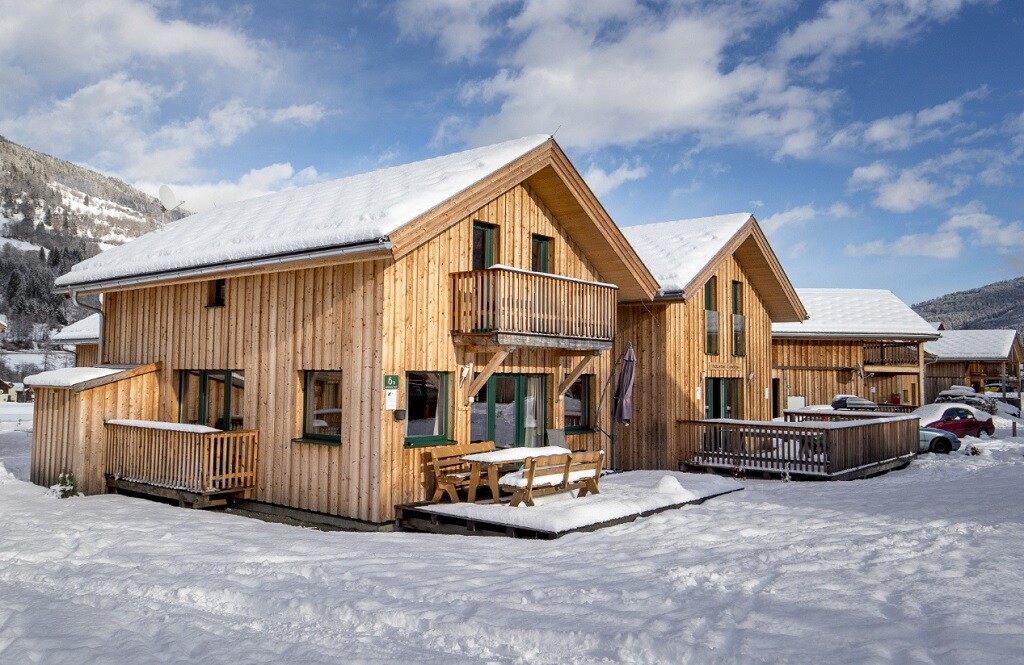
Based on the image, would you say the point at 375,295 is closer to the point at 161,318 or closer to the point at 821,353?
the point at 161,318

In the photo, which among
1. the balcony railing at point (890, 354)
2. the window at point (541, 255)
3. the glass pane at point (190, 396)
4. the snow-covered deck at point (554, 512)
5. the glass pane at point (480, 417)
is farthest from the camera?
the balcony railing at point (890, 354)

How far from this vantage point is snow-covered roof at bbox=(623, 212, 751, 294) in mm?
18594

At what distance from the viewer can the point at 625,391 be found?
16453mm

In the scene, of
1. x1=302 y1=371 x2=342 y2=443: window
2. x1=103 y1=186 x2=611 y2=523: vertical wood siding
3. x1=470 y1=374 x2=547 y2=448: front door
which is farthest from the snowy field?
x1=470 y1=374 x2=547 y2=448: front door

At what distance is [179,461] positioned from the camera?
1327 cm

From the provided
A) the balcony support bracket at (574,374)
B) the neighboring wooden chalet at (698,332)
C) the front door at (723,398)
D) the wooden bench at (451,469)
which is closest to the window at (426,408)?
the wooden bench at (451,469)

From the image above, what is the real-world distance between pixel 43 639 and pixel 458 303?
7850mm

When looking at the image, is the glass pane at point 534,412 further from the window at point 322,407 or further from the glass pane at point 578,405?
the window at point 322,407

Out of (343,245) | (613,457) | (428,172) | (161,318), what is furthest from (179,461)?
(613,457)

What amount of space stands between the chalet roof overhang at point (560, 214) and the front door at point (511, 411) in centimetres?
298

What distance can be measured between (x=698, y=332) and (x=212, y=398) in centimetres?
1142

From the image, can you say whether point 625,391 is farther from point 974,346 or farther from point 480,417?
point 974,346

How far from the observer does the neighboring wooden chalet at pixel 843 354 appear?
30.7 metres

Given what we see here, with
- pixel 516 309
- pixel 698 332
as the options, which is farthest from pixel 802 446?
pixel 516 309
